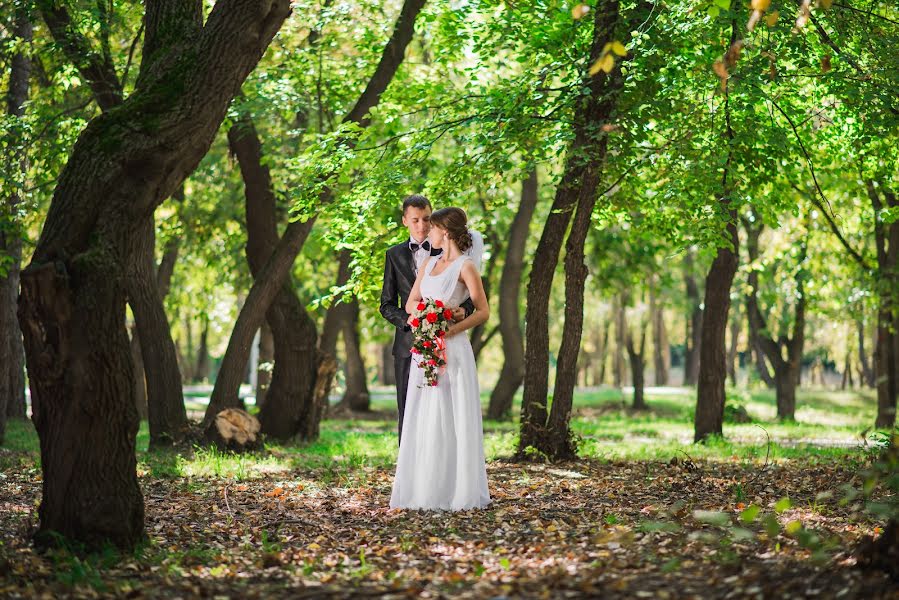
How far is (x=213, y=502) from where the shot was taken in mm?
9109

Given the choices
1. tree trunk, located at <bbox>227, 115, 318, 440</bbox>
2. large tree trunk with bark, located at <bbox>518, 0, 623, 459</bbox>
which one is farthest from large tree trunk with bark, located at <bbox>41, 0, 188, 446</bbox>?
large tree trunk with bark, located at <bbox>518, 0, 623, 459</bbox>

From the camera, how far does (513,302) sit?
74.7 ft

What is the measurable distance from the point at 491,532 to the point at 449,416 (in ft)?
Answer: 4.92

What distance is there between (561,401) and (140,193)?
21.7 ft

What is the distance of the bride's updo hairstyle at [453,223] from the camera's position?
8.59m

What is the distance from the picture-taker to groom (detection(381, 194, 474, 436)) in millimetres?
9172

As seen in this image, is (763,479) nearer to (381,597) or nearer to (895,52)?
(895,52)

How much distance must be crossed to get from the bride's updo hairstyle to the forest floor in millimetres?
2397

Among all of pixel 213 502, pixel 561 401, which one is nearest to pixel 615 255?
pixel 561 401

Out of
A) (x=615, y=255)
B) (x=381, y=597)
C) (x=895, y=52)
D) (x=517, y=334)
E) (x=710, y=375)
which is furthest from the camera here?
(x=615, y=255)

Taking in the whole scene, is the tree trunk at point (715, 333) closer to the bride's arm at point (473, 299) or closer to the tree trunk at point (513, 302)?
the tree trunk at point (513, 302)

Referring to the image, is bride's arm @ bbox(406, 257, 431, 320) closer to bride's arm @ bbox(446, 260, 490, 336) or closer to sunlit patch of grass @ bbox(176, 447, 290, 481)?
bride's arm @ bbox(446, 260, 490, 336)

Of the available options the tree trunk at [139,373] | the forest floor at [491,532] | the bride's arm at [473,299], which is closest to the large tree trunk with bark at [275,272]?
the forest floor at [491,532]

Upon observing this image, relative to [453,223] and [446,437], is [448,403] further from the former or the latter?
[453,223]
